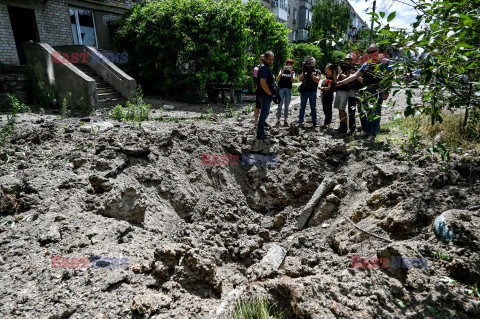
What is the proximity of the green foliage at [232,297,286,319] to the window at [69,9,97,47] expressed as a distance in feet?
44.6

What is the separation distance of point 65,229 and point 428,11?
4.11 meters

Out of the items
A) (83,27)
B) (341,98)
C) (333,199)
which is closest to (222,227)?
(333,199)

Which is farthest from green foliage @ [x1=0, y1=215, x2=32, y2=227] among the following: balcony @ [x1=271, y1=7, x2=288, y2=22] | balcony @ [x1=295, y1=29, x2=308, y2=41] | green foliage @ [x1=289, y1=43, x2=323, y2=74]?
balcony @ [x1=295, y1=29, x2=308, y2=41]

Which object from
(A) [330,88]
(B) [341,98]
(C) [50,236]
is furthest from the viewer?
(A) [330,88]

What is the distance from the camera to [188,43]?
1023 centimetres

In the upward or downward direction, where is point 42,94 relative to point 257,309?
upward

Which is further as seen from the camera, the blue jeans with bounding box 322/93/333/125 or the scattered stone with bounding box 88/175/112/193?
the blue jeans with bounding box 322/93/333/125

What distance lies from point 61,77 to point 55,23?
4.30 meters

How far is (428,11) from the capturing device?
216 centimetres

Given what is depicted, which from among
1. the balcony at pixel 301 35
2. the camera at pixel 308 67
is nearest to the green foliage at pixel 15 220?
the camera at pixel 308 67

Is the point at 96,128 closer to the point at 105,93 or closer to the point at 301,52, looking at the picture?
the point at 105,93

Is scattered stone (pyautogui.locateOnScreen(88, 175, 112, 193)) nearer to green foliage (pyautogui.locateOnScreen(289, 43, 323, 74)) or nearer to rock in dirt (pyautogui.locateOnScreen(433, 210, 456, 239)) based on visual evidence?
rock in dirt (pyautogui.locateOnScreen(433, 210, 456, 239))

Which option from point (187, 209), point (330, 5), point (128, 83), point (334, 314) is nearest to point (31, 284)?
point (187, 209)

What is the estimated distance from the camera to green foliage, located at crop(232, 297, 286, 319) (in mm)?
2500
